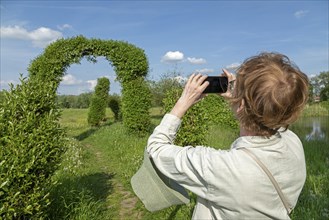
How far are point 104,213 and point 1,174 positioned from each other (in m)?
2.50

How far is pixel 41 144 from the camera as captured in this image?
4.16 metres

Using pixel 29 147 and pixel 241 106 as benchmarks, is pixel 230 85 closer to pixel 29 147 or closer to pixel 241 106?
pixel 241 106

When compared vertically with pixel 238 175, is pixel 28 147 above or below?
below

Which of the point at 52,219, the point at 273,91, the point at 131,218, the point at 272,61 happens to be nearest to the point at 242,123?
the point at 273,91

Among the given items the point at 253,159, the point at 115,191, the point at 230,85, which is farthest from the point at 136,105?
the point at 253,159

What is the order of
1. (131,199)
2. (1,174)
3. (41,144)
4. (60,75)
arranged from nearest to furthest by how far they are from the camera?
(1,174) → (41,144) → (131,199) → (60,75)

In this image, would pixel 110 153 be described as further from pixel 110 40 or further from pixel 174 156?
pixel 174 156

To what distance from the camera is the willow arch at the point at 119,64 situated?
15.0 meters

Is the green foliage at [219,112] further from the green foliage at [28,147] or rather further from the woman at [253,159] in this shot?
the woman at [253,159]

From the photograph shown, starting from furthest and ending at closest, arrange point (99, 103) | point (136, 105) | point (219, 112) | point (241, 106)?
point (99, 103) < point (219, 112) < point (136, 105) < point (241, 106)

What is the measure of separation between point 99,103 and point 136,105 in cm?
1064

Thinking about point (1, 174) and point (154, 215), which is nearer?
point (1, 174)

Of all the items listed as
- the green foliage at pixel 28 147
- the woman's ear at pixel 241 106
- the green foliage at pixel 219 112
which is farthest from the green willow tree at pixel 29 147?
the green foliage at pixel 219 112

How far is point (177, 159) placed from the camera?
163 cm
